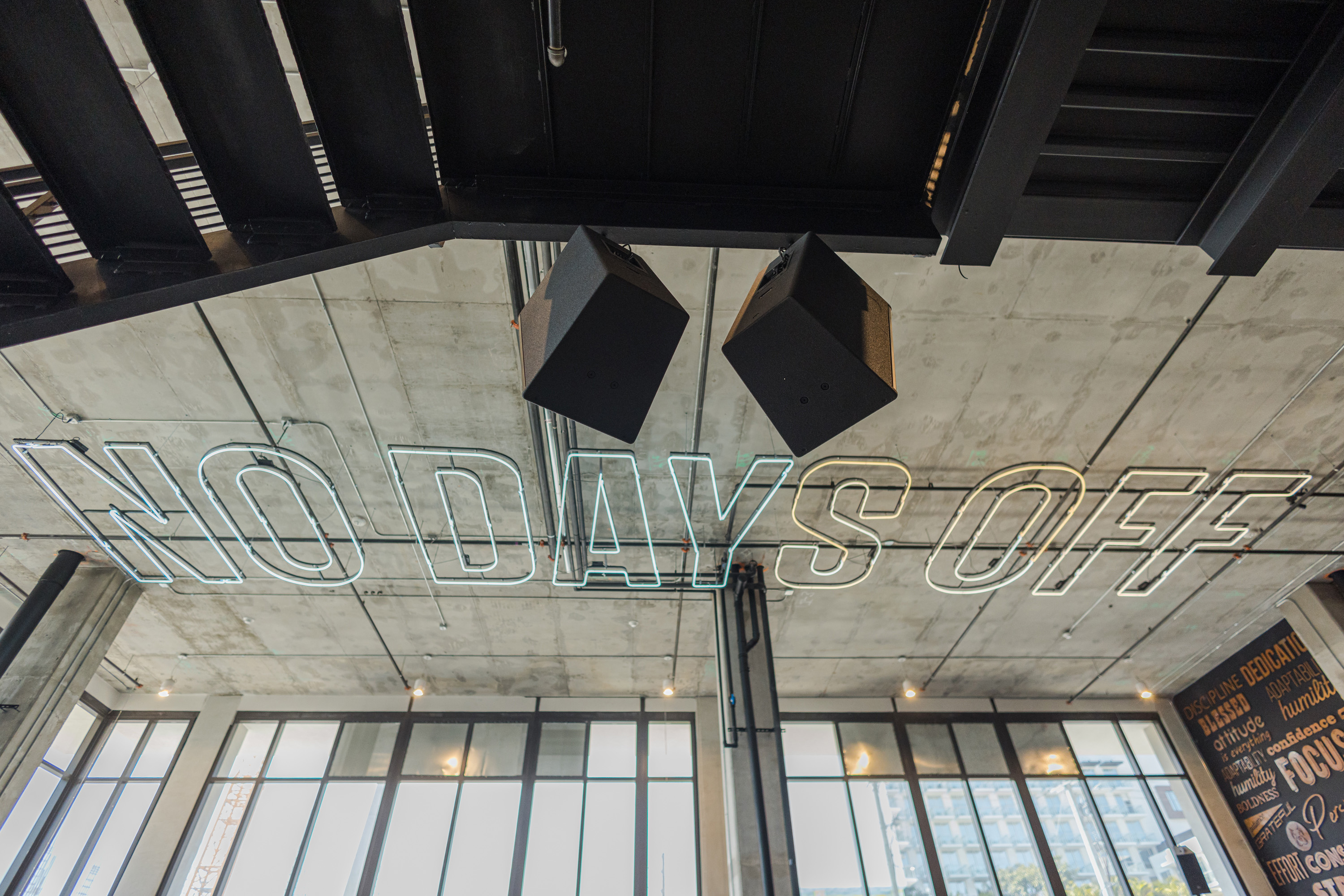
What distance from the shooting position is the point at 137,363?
5.56 metres

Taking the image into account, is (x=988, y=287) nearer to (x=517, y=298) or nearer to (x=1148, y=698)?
(x=517, y=298)

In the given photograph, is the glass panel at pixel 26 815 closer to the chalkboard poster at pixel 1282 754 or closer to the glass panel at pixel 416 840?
the glass panel at pixel 416 840

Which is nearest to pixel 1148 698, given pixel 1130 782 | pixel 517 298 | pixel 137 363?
pixel 1130 782

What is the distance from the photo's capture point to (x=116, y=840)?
389 inches

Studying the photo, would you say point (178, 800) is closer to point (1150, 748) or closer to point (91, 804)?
point (91, 804)

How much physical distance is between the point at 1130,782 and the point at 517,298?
12522 millimetres

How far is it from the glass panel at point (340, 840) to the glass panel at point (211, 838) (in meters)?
1.12

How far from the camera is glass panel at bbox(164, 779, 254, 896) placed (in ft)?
31.7

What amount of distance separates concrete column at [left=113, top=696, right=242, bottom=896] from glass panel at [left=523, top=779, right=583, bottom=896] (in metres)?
4.96

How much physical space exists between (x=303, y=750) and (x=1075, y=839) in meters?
12.1

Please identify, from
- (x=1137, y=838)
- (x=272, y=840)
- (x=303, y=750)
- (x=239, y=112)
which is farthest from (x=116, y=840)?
(x=1137, y=838)

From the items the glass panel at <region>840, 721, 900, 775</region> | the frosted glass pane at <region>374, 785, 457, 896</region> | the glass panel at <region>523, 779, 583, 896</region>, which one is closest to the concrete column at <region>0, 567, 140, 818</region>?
the frosted glass pane at <region>374, 785, 457, 896</region>

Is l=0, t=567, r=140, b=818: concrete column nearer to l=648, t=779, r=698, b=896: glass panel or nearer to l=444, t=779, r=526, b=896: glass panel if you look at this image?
l=444, t=779, r=526, b=896: glass panel

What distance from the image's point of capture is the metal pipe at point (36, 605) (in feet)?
24.2
